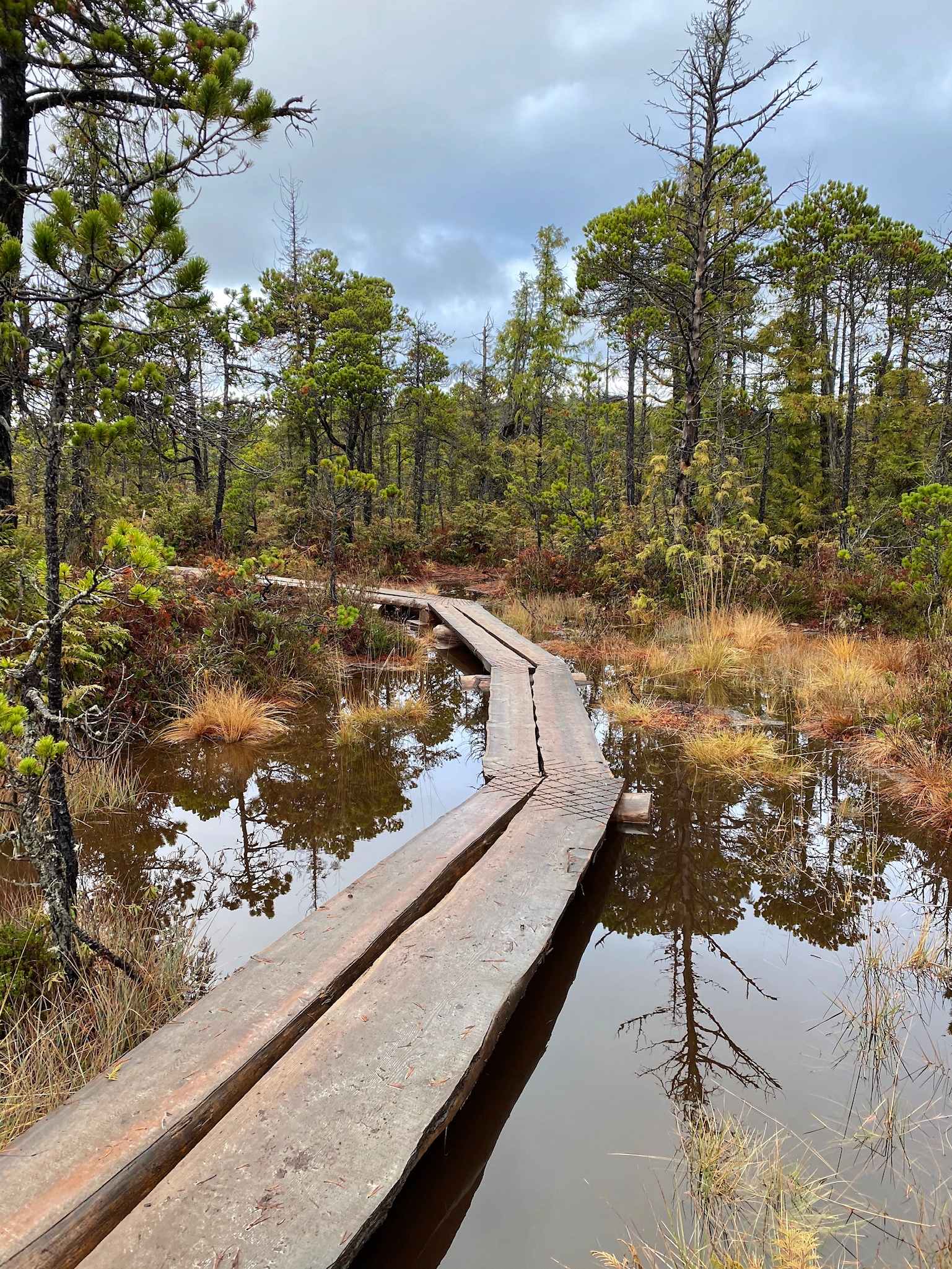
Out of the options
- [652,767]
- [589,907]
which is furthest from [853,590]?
[589,907]

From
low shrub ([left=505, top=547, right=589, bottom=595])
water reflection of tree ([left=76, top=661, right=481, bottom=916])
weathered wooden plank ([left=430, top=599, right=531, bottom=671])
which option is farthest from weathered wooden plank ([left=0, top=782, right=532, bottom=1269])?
low shrub ([left=505, top=547, right=589, bottom=595])

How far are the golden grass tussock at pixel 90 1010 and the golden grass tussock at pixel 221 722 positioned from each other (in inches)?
113

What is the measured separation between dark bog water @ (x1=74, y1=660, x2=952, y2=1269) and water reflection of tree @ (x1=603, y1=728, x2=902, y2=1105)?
0.01 m

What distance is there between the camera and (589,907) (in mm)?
3588

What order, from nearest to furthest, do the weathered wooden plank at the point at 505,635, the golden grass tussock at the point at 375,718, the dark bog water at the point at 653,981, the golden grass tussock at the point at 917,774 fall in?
the dark bog water at the point at 653,981 → the golden grass tussock at the point at 917,774 → the golden grass tussock at the point at 375,718 → the weathered wooden plank at the point at 505,635

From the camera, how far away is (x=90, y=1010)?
2.45 meters

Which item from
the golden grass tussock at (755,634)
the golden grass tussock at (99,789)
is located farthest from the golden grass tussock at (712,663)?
the golden grass tussock at (99,789)

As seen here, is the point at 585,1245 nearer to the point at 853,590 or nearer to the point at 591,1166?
the point at 591,1166

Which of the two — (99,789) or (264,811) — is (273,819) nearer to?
(264,811)

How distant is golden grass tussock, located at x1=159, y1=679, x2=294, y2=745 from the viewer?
5.93 m

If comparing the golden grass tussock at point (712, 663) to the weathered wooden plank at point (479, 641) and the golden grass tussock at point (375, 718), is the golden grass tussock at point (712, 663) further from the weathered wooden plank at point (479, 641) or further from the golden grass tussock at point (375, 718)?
the golden grass tussock at point (375, 718)

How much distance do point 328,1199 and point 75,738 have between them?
A: 14.5 feet

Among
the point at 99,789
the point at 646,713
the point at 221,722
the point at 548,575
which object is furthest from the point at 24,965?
the point at 548,575

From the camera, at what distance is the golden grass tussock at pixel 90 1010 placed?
2.07 meters
